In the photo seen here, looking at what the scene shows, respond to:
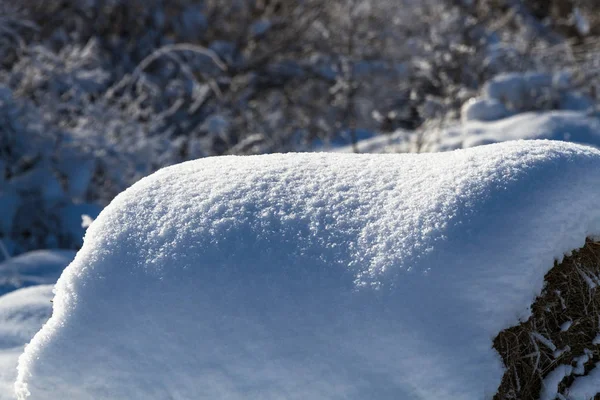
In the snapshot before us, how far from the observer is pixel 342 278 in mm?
1725

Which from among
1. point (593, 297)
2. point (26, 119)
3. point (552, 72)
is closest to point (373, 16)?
point (552, 72)

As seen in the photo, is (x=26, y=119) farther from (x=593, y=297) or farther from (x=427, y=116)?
(x=593, y=297)

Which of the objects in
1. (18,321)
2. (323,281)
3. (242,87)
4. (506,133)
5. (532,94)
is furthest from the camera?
(242,87)

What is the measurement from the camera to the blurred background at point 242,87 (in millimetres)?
5125

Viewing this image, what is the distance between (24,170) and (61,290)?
11.7 feet

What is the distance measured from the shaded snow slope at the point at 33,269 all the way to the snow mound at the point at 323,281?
1.90m

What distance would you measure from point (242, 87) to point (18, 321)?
5.01 metres

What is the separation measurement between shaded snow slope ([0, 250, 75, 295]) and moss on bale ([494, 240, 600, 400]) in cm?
254

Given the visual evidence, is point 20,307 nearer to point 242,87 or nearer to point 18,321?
point 18,321

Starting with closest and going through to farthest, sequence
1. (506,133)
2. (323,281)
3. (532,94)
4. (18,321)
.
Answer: (323,281) < (18,321) < (506,133) < (532,94)

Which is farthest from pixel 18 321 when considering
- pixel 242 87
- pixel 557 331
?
pixel 242 87

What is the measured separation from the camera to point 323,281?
173 cm

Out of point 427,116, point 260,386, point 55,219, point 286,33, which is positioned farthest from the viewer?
point 286,33

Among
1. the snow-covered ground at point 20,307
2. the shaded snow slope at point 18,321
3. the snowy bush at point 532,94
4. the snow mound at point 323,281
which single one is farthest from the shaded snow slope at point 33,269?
the snowy bush at point 532,94
